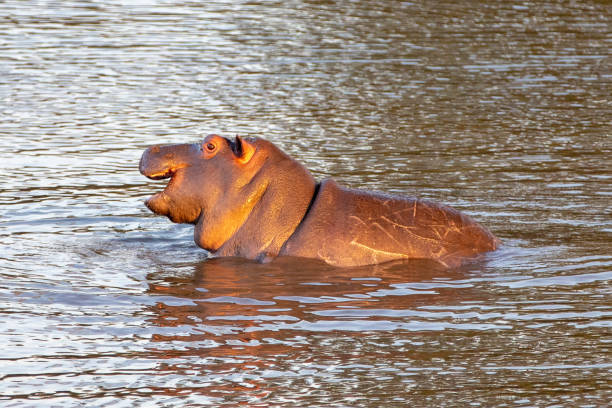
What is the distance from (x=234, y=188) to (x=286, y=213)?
423mm

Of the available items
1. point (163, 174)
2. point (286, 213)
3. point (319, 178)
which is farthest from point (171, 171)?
point (319, 178)

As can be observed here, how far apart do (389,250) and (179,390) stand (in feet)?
8.77

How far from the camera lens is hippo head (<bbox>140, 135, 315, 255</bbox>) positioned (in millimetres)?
8203

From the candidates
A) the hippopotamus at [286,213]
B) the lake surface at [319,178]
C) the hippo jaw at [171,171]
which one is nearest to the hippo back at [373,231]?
the hippopotamus at [286,213]

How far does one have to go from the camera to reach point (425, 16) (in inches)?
776

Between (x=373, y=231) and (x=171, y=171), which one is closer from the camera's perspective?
(x=373, y=231)

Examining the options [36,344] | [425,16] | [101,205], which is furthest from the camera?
[425,16]

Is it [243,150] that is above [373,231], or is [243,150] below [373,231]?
above

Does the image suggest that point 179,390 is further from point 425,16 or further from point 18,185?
point 425,16

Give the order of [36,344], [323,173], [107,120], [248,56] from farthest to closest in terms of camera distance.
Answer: [248,56] → [107,120] → [323,173] → [36,344]

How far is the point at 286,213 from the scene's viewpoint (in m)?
8.17

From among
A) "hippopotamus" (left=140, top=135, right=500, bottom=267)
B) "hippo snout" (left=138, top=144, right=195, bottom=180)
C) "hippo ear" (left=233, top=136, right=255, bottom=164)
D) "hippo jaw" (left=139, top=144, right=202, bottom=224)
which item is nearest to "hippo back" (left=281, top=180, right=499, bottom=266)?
"hippopotamus" (left=140, top=135, right=500, bottom=267)

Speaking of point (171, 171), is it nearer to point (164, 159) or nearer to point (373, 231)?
point (164, 159)

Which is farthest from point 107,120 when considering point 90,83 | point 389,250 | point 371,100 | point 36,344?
point 36,344
